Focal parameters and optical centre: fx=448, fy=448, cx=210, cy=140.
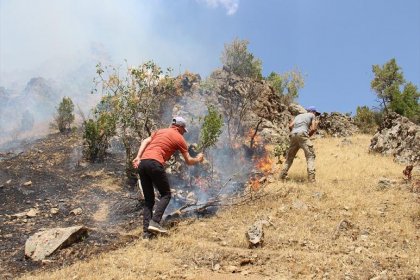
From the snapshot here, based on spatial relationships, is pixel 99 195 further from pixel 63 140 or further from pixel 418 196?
pixel 63 140

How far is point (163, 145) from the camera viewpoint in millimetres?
6680

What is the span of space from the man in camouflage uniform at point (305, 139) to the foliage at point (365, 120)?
12972mm

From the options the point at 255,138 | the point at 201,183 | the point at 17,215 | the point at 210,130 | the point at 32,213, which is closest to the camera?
the point at 17,215

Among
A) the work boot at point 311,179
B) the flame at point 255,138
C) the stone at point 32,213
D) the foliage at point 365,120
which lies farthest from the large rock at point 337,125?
the stone at point 32,213

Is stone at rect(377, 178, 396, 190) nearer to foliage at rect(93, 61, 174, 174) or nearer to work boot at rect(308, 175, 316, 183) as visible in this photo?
work boot at rect(308, 175, 316, 183)

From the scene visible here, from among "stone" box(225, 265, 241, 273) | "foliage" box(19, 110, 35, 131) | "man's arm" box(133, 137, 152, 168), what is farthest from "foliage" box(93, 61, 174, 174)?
"foliage" box(19, 110, 35, 131)

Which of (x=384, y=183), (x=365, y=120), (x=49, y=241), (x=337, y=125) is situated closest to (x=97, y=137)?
(x=49, y=241)

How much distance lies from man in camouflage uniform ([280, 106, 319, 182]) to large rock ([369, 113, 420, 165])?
4.35m

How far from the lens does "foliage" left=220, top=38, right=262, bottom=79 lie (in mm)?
26047

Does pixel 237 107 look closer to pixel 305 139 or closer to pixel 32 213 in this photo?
pixel 305 139

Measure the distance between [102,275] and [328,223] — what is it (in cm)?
366

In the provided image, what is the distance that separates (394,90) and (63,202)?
24.4 meters

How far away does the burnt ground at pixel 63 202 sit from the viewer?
6.66m

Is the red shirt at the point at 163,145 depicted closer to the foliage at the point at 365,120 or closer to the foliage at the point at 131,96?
the foliage at the point at 131,96
